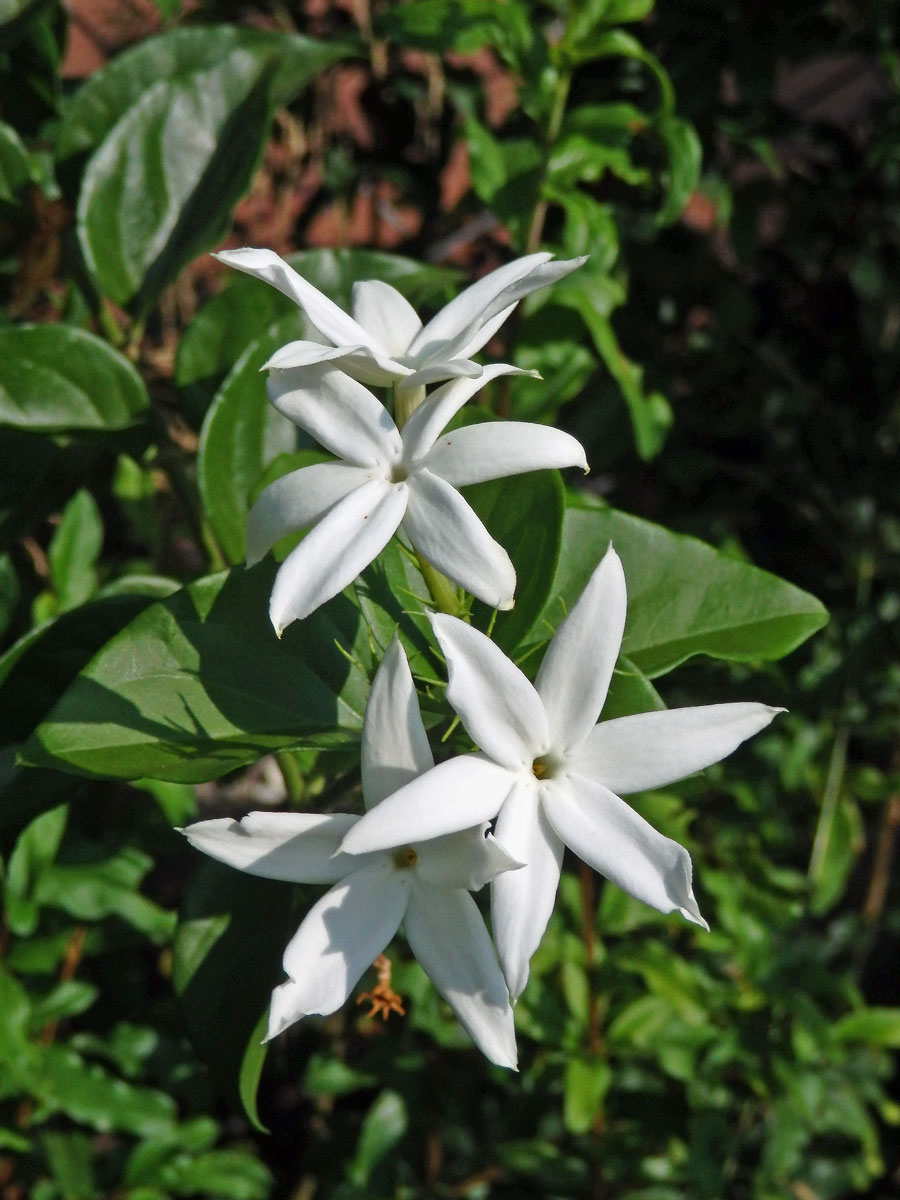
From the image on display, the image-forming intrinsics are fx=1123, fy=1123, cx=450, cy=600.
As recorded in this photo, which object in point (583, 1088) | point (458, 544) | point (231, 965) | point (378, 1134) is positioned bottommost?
point (378, 1134)

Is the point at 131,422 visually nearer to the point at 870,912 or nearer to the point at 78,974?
the point at 78,974

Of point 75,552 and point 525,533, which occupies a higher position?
point 525,533

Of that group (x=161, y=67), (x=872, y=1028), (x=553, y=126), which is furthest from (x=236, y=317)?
(x=872, y=1028)

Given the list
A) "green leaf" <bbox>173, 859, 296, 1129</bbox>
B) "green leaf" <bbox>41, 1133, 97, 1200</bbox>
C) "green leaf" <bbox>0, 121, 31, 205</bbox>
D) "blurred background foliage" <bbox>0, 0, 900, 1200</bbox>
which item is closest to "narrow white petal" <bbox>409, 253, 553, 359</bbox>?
"blurred background foliage" <bbox>0, 0, 900, 1200</bbox>

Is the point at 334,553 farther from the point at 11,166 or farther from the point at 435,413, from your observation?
the point at 11,166

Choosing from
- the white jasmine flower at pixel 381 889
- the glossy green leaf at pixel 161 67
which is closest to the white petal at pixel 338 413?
the white jasmine flower at pixel 381 889
